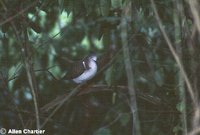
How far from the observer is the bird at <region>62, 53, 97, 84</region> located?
451 cm

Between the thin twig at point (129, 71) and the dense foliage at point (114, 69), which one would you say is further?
the dense foliage at point (114, 69)

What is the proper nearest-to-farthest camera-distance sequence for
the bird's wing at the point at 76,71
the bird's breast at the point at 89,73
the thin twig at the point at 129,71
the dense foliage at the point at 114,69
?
the thin twig at the point at 129,71
the dense foliage at the point at 114,69
the bird's breast at the point at 89,73
the bird's wing at the point at 76,71

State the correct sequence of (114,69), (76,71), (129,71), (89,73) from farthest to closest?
(76,71) < (89,73) < (114,69) < (129,71)

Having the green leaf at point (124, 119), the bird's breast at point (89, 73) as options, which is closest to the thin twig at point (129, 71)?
the green leaf at point (124, 119)

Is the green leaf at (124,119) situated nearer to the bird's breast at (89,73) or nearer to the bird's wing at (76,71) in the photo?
the bird's breast at (89,73)

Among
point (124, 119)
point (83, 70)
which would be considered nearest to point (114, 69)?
point (124, 119)

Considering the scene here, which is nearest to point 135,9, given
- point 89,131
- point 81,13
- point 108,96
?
point 81,13

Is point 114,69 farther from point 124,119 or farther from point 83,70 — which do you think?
point 83,70

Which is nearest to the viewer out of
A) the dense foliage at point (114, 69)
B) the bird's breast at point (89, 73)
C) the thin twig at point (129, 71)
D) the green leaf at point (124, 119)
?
the thin twig at point (129, 71)

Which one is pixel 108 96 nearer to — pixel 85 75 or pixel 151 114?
pixel 85 75

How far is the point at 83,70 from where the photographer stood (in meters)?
4.58

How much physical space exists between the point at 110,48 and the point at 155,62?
36 centimetres

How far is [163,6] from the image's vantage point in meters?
3.46

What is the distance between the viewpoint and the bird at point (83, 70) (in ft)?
14.8
